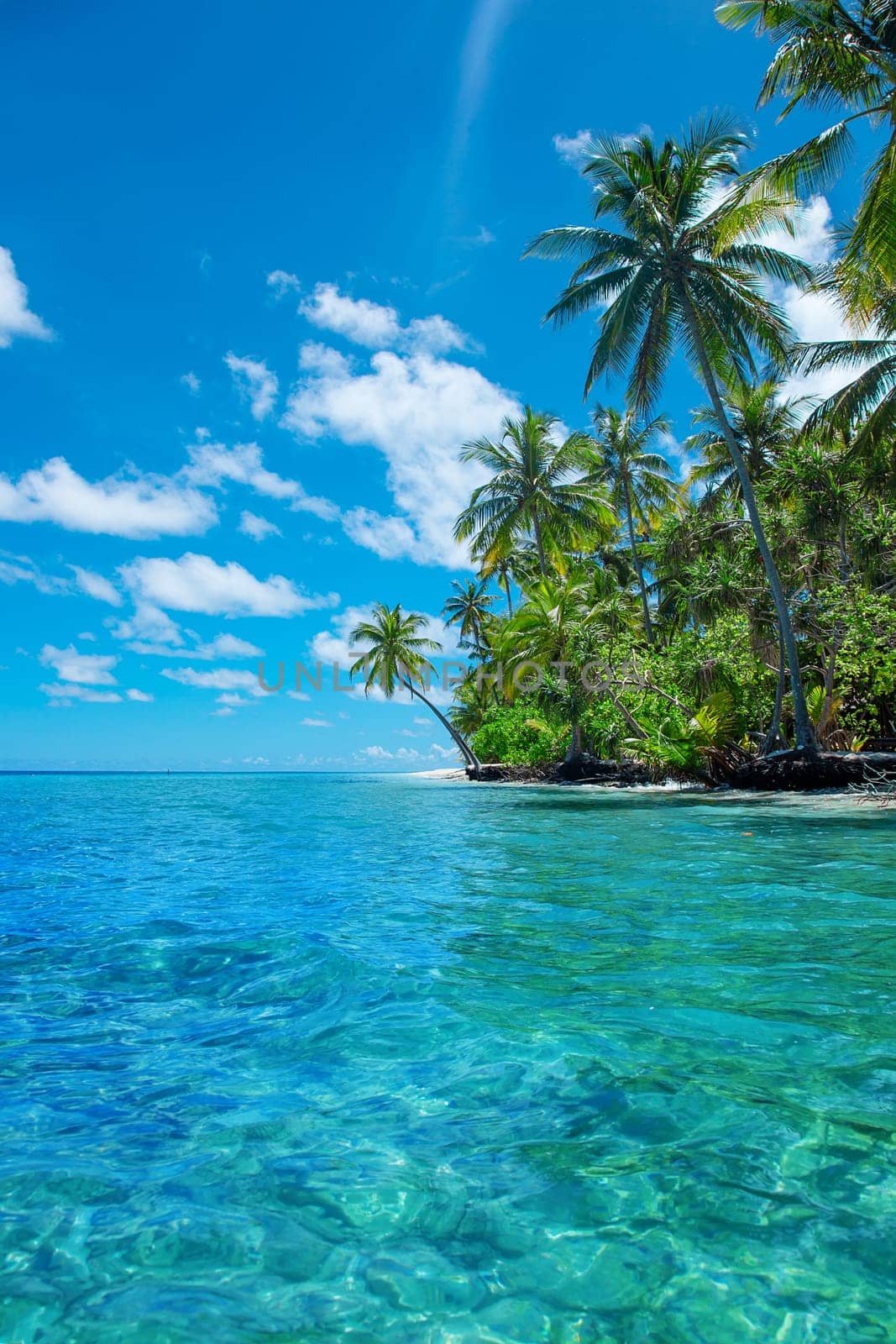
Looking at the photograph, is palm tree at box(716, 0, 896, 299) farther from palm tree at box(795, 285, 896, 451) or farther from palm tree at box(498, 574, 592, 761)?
palm tree at box(498, 574, 592, 761)

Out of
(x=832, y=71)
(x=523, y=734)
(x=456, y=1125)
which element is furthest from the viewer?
(x=523, y=734)

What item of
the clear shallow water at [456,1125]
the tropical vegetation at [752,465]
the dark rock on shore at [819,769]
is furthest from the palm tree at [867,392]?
the clear shallow water at [456,1125]

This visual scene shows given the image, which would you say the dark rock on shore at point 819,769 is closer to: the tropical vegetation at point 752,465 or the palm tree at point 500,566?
the tropical vegetation at point 752,465

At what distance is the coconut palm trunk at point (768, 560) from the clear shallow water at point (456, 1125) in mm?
Answer: 11044

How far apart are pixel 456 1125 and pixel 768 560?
51.9ft

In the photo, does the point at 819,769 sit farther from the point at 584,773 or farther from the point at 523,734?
the point at 523,734

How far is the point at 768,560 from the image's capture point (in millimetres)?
16188

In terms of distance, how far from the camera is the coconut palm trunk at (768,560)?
16.2 m

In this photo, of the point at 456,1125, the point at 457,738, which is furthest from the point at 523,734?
the point at 456,1125

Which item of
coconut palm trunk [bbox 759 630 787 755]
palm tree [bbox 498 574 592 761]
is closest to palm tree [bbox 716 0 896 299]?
coconut palm trunk [bbox 759 630 787 755]

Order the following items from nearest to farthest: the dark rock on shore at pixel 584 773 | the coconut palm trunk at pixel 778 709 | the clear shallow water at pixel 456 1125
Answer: the clear shallow water at pixel 456 1125 → the coconut palm trunk at pixel 778 709 → the dark rock on shore at pixel 584 773

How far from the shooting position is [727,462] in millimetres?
26000

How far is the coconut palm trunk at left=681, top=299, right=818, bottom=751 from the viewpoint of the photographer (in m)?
16.2

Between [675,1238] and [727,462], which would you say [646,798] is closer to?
[727,462]
